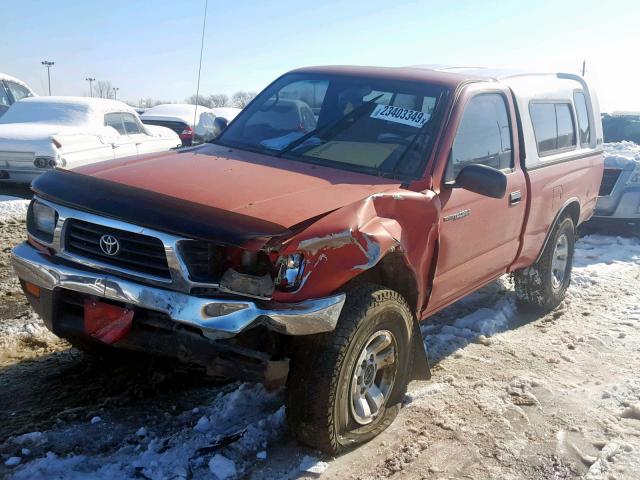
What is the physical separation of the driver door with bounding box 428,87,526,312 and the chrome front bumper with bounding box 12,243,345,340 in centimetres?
121

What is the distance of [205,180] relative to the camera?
3.32m

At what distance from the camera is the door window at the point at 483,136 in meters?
4.00

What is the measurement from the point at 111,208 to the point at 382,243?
4.22 feet

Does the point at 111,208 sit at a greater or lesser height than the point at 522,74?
lesser

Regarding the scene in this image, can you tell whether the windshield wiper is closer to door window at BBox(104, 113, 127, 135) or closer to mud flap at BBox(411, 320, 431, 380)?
mud flap at BBox(411, 320, 431, 380)

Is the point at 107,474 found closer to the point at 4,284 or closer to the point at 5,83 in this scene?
the point at 4,284

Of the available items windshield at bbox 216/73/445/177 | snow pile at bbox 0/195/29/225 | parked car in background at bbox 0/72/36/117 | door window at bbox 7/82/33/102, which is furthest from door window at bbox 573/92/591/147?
door window at bbox 7/82/33/102

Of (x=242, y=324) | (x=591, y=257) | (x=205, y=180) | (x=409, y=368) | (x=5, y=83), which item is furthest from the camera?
(x=5, y=83)

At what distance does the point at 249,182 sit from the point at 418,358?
140 cm

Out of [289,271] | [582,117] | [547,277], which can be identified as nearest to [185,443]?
[289,271]

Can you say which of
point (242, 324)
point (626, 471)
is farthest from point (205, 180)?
point (626, 471)

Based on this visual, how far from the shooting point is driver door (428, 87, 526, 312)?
12.6 feet

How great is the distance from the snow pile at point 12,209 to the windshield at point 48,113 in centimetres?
194

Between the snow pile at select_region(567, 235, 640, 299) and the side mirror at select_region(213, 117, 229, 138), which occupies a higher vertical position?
the side mirror at select_region(213, 117, 229, 138)
